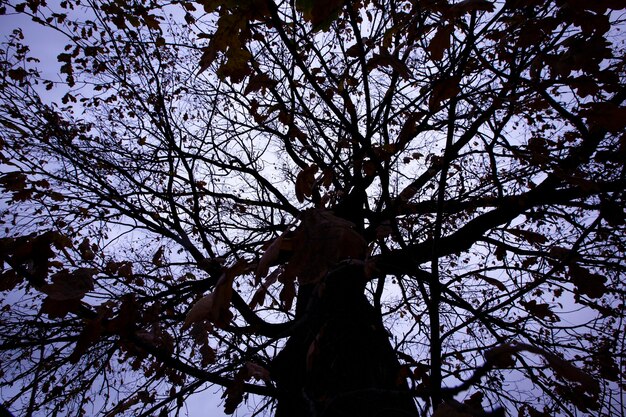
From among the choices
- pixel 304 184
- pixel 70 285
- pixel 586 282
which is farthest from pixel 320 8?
pixel 586 282

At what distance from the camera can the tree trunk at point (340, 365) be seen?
7.00 ft

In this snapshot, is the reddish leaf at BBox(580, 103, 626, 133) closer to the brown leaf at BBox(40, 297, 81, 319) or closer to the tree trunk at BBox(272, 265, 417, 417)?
the tree trunk at BBox(272, 265, 417, 417)

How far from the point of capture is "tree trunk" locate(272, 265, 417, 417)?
2.13 m

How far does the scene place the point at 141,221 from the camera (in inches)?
172

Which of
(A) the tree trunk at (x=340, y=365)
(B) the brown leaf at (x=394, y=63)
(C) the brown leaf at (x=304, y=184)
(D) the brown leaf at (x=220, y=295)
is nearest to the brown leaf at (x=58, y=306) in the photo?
(D) the brown leaf at (x=220, y=295)

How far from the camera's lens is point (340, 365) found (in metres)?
2.56

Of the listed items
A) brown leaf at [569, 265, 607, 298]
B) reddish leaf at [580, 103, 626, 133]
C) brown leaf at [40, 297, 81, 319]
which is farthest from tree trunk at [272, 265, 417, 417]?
reddish leaf at [580, 103, 626, 133]

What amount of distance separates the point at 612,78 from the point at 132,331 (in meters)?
3.43

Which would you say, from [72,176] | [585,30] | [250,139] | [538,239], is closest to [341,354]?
[538,239]

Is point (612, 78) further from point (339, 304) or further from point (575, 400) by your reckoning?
point (339, 304)

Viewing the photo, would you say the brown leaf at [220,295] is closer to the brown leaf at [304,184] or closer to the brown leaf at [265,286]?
the brown leaf at [265,286]

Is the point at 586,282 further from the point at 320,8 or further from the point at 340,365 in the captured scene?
the point at 320,8

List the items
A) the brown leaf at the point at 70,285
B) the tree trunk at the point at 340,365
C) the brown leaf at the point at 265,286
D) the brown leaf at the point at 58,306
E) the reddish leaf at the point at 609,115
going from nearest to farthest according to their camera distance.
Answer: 1. the brown leaf at the point at 70,285
2. the brown leaf at the point at 58,306
3. the brown leaf at the point at 265,286
4. the reddish leaf at the point at 609,115
5. the tree trunk at the point at 340,365

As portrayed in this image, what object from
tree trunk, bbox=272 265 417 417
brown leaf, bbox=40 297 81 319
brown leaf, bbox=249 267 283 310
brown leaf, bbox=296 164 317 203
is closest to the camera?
brown leaf, bbox=40 297 81 319
